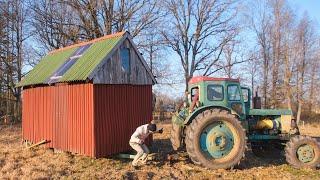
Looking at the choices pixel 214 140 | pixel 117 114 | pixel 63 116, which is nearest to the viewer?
pixel 214 140

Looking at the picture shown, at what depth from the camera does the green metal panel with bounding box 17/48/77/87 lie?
17.0m

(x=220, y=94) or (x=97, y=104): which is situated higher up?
(x=220, y=94)

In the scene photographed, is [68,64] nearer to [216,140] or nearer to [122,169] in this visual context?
[122,169]

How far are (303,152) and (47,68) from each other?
1149cm

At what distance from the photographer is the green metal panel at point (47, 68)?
16984mm

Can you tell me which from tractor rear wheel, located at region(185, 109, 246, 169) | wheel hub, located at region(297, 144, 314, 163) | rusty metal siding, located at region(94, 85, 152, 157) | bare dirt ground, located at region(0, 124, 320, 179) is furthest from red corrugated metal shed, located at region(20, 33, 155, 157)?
wheel hub, located at region(297, 144, 314, 163)

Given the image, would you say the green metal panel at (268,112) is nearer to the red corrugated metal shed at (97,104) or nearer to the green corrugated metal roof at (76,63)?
the red corrugated metal shed at (97,104)

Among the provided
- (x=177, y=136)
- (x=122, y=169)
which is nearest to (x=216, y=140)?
(x=177, y=136)

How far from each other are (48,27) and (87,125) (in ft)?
73.4

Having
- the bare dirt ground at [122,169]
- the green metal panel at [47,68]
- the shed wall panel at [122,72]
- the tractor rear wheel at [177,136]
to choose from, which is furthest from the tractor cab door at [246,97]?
the green metal panel at [47,68]

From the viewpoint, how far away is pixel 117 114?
14.7 metres

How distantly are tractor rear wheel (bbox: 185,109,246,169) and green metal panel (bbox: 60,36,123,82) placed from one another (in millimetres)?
4194

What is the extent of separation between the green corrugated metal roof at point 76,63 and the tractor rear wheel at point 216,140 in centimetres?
420

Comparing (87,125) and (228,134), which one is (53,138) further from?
(228,134)
